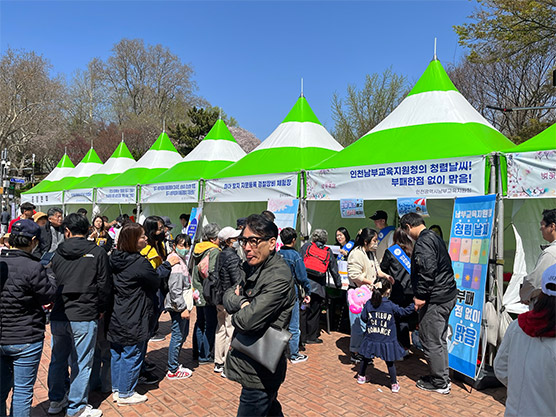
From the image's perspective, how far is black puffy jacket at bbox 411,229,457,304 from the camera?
386 centimetres

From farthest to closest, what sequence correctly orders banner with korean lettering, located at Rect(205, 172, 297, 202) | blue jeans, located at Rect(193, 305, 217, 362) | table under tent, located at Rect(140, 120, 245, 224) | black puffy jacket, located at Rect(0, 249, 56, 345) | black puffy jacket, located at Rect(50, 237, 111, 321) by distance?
table under tent, located at Rect(140, 120, 245, 224) < banner with korean lettering, located at Rect(205, 172, 297, 202) < blue jeans, located at Rect(193, 305, 217, 362) < black puffy jacket, located at Rect(50, 237, 111, 321) < black puffy jacket, located at Rect(0, 249, 56, 345)

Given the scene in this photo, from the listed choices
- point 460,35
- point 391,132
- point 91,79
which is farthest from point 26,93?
point 391,132

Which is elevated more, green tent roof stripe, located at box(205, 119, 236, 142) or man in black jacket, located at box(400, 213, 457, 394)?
green tent roof stripe, located at box(205, 119, 236, 142)

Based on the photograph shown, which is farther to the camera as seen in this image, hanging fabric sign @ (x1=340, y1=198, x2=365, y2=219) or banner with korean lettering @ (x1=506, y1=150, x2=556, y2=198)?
hanging fabric sign @ (x1=340, y1=198, x2=365, y2=219)

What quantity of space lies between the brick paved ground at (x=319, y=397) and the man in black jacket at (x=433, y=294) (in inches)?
11.2

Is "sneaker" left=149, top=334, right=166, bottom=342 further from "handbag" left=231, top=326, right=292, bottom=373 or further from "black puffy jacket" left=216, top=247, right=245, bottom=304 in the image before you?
"handbag" left=231, top=326, right=292, bottom=373

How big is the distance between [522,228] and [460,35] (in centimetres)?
1081

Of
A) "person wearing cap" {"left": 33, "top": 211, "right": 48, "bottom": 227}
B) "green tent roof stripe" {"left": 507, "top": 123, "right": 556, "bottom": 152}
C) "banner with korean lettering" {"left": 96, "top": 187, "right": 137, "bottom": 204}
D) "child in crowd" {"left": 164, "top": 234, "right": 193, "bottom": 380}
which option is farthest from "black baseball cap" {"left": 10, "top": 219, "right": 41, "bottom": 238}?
"banner with korean lettering" {"left": 96, "top": 187, "right": 137, "bottom": 204}

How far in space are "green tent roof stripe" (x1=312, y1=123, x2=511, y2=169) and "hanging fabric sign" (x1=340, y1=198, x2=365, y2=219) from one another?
557 mm

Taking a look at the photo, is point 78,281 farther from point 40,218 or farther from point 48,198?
point 48,198

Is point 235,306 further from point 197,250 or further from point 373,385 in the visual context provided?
point 373,385

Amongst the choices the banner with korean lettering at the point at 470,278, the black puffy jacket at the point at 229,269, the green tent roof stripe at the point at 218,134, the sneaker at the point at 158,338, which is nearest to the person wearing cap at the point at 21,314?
the black puffy jacket at the point at 229,269

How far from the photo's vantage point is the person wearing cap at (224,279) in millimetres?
3777

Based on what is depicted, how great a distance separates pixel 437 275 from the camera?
393 cm
